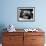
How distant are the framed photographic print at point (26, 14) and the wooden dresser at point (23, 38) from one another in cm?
67

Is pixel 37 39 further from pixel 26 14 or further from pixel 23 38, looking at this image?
pixel 26 14

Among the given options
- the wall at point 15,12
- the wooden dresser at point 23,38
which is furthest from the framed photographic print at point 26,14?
the wooden dresser at point 23,38

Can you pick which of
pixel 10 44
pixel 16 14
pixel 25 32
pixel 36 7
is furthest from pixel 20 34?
pixel 36 7

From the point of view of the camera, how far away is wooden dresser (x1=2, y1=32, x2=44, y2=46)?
3.90m

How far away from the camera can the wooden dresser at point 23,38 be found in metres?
3.90

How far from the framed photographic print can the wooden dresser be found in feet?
2.21

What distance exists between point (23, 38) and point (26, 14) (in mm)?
898

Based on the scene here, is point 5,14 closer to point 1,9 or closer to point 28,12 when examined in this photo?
point 1,9

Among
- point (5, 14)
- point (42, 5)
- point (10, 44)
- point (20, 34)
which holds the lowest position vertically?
point (10, 44)

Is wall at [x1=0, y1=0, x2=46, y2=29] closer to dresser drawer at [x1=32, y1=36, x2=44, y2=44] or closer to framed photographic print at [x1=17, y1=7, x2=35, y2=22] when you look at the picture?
framed photographic print at [x1=17, y1=7, x2=35, y2=22]

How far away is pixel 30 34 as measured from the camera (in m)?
3.90

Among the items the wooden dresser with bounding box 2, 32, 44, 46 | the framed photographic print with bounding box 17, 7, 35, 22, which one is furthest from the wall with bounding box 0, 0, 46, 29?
the wooden dresser with bounding box 2, 32, 44, 46

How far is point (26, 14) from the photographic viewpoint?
441 centimetres

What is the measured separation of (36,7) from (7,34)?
135 cm
